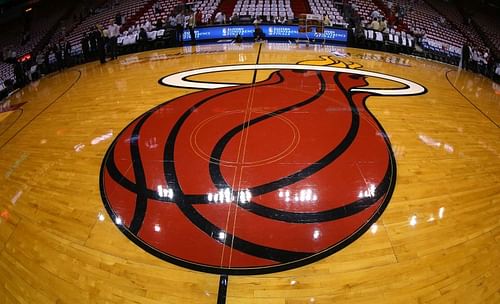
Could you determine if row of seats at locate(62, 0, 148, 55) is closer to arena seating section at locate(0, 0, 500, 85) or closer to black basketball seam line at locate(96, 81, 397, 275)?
arena seating section at locate(0, 0, 500, 85)

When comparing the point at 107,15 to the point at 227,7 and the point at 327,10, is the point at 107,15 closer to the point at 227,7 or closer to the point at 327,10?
the point at 227,7

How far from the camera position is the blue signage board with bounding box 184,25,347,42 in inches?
567

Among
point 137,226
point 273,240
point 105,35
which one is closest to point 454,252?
point 273,240

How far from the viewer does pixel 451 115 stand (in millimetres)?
7293

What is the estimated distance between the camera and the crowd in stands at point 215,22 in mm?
12016

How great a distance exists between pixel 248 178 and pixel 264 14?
44.7ft

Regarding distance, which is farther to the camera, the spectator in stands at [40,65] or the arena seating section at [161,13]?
the arena seating section at [161,13]

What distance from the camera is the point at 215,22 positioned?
15078mm

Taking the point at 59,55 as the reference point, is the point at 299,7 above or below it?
above

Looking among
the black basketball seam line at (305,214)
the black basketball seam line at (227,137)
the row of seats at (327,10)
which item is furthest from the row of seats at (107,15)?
the black basketball seam line at (305,214)

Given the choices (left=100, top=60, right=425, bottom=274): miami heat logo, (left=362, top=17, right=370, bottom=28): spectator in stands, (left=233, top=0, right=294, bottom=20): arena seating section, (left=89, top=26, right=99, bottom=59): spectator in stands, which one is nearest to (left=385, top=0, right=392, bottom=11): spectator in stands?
(left=362, top=17, right=370, bottom=28): spectator in stands

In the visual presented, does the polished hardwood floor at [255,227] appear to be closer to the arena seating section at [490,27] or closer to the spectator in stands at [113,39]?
the spectator in stands at [113,39]

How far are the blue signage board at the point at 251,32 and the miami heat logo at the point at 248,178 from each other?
7.64m

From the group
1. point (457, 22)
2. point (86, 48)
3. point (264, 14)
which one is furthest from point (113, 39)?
point (457, 22)
